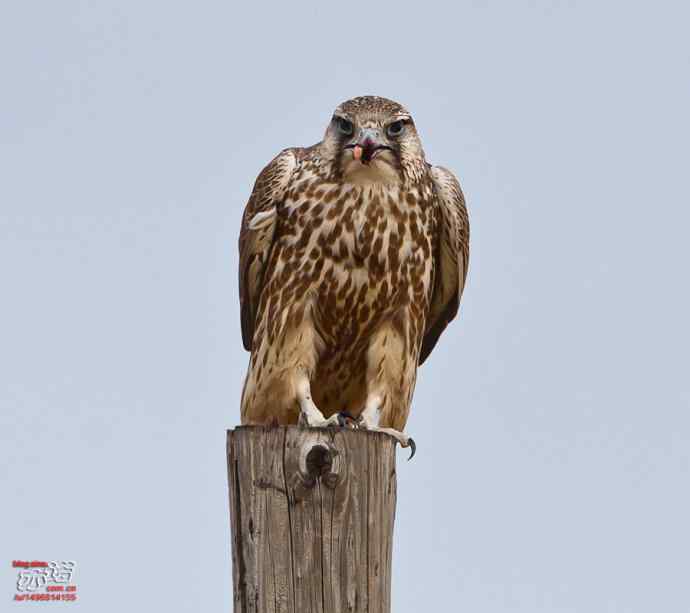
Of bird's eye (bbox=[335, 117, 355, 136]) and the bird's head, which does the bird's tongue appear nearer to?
the bird's head

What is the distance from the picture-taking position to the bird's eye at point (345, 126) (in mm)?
6441

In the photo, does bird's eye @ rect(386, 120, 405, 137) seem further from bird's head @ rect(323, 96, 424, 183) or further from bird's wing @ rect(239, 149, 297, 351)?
bird's wing @ rect(239, 149, 297, 351)

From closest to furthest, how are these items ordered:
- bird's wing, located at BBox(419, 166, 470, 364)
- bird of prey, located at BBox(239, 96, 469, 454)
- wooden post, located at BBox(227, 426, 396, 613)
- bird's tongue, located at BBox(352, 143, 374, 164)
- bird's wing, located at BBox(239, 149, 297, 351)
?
wooden post, located at BBox(227, 426, 396, 613) < bird's tongue, located at BBox(352, 143, 374, 164) < bird of prey, located at BBox(239, 96, 469, 454) < bird's wing, located at BBox(239, 149, 297, 351) < bird's wing, located at BBox(419, 166, 470, 364)

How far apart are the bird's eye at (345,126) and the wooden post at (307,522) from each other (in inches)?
86.8

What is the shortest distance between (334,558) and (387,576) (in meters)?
0.27

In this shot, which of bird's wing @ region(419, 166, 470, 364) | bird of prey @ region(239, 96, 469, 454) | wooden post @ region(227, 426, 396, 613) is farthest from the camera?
bird's wing @ region(419, 166, 470, 364)

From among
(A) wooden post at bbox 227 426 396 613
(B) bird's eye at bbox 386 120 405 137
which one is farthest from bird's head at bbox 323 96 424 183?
(A) wooden post at bbox 227 426 396 613

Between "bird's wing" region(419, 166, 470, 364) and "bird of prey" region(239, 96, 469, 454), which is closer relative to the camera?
"bird of prey" region(239, 96, 469, 454)

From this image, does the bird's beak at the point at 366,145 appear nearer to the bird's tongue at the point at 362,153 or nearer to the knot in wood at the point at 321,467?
the bird's tongue at the point at 362,153

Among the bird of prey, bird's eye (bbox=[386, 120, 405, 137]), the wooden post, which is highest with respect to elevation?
bird's eye (bbox=[386, 120, 405, 137])

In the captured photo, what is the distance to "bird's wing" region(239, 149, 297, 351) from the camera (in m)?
6.58

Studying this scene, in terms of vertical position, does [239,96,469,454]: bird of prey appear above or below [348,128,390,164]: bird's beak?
below

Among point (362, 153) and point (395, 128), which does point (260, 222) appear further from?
point (395, 128)

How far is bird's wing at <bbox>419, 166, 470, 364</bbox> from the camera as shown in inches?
267
